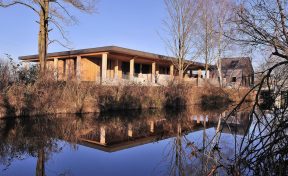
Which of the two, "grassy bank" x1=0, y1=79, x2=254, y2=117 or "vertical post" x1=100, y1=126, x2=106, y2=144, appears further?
"grassy bank" x1=0, y1=79, x2=254, y2=117

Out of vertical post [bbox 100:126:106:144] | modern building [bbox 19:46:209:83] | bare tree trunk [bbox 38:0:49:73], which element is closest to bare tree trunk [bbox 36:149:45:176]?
vertical post [bbox 100:126:106:144]

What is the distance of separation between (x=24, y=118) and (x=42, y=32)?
6544mm

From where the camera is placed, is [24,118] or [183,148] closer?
[183,148]

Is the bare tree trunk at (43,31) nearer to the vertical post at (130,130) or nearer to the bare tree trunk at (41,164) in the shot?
the vertical post at (130,130)

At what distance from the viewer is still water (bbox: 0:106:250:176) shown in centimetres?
539

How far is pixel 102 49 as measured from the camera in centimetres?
2234

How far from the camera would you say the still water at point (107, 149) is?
212 inches

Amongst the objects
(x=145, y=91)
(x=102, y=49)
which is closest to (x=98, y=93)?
(x=145, y=91)

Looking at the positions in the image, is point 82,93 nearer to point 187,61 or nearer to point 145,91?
point 145,91

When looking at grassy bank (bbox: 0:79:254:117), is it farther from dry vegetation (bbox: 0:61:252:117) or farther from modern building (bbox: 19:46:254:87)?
modern building (bbox: 19:46:254:87)

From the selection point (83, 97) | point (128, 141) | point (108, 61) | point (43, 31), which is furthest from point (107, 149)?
point (108, 61)

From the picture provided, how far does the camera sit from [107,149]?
7.43 m

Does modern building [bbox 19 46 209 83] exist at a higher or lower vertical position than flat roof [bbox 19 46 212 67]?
lower

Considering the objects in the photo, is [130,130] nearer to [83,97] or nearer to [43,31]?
[83,97]
